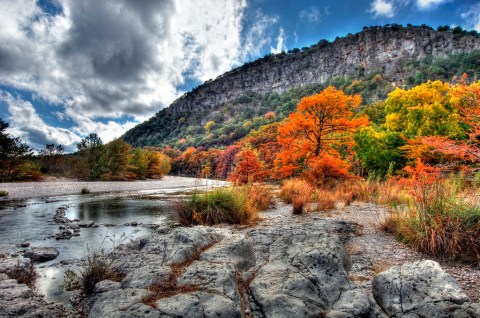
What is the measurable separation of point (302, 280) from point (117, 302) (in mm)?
1995

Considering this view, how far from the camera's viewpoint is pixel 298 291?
2814 mm

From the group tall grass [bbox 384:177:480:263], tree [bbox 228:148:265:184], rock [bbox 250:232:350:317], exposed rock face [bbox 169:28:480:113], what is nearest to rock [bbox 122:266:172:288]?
rock [bbox 250:232:350:317]

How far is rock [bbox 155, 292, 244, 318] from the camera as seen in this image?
230cm

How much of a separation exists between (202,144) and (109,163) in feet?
219

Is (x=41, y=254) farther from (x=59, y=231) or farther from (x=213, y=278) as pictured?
(x=213, y=278)

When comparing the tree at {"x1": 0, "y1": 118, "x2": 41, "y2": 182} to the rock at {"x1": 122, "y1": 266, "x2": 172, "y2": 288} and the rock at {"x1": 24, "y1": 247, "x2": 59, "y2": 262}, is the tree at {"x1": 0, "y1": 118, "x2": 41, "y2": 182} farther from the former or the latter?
the rock at {"x1": 122, "y1": 266, "x2": 172, "y2": 288}

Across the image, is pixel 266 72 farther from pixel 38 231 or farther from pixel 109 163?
pixel 38 231

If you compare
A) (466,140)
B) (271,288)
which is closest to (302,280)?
(271,288)

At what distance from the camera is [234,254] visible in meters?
3.85

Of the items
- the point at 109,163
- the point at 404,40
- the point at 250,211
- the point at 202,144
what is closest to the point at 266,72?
the point at 404,40

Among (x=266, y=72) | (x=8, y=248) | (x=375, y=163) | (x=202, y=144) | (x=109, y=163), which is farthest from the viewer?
(x=266, y=72)

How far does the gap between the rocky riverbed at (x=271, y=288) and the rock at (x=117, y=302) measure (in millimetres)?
10

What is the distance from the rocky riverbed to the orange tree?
40.5 feet

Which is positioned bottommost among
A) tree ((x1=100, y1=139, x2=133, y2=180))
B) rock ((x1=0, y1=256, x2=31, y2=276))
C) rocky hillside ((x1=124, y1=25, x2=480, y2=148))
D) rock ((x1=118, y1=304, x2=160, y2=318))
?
rock ((x1=0, y1=256, x2=31, y2=276))
